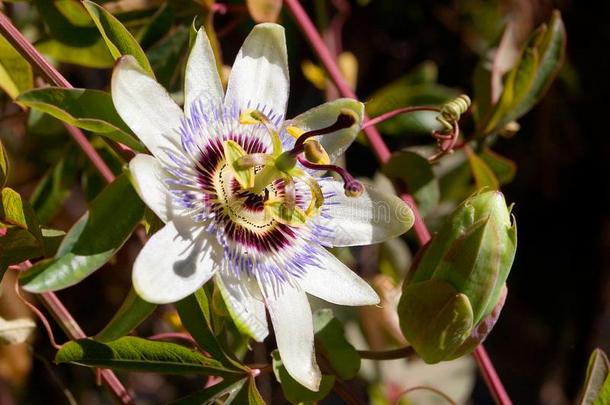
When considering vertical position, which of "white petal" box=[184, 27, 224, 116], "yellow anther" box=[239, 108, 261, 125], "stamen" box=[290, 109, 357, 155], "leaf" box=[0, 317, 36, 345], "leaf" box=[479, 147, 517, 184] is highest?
"white petal" box=[184, 27, 224, 116]

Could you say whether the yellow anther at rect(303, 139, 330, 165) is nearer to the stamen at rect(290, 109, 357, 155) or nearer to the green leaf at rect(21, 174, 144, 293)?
the stamen at rect(290, 109, 357, 155)

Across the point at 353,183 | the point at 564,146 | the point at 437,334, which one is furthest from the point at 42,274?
the point at 564,146

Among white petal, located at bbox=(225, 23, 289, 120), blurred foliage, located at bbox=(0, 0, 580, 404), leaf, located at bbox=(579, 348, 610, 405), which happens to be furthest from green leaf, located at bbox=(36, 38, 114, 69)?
leaf, located at bbox=(579, 348, 610, 405)

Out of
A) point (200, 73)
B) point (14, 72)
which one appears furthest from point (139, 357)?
point (14, 72)

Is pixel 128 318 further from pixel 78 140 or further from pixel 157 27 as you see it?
pixel 157 27

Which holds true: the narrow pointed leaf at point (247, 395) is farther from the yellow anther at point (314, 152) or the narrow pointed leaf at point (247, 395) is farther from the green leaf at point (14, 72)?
the green leaf at point (14, 72)

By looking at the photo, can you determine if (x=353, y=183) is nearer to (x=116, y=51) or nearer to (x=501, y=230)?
(x=501, y=230)
